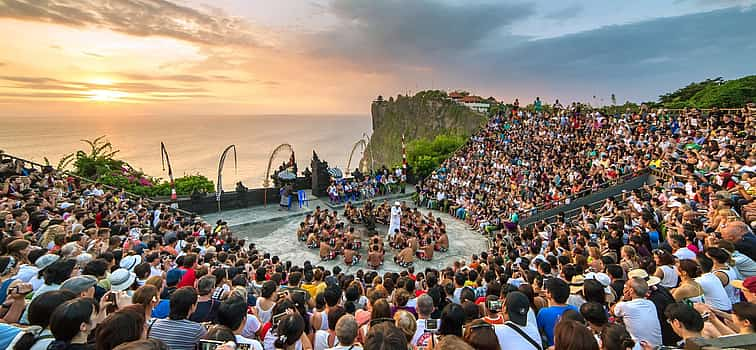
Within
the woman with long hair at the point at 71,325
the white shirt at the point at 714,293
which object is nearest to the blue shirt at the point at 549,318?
the white shirt at the point at 714,293

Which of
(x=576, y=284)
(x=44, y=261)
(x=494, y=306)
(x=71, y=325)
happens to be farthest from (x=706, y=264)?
(x=44, y=261)

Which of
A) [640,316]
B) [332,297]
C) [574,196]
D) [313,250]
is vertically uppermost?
[640,316]

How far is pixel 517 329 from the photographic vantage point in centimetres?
295

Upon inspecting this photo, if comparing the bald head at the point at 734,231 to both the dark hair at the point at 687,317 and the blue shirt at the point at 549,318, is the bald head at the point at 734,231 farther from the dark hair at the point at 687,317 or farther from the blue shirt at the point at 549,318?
the blue shirt at the point at 549,318

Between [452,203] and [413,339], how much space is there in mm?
13770

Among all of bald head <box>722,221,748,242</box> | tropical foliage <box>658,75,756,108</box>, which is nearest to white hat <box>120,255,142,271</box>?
bald head <box>722,221,748,242</box>

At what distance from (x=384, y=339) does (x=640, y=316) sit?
9.93ft

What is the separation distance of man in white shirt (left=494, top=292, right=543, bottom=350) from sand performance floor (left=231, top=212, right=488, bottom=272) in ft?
25.9

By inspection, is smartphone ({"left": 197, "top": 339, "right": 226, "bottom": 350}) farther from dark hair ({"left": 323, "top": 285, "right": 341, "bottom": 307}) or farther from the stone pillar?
the stone pillar

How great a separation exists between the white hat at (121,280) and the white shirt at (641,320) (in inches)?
238

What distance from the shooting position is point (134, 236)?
26.9 feet

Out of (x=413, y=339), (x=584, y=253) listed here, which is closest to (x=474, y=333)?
(x=413, y=339)

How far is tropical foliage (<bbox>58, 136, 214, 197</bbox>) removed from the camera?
1851cm

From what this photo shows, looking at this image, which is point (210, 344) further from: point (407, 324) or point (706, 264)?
point (706, 264)
